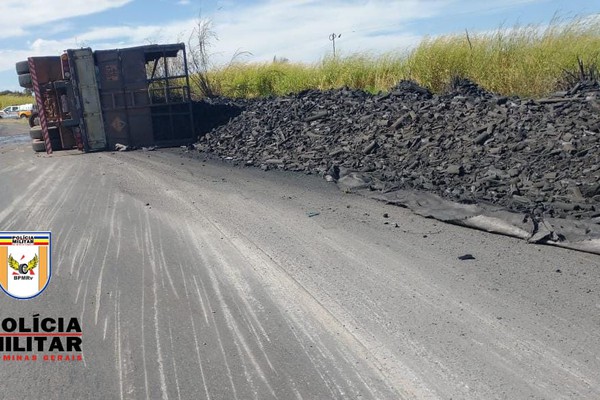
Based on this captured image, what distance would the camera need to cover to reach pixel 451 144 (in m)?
10.4

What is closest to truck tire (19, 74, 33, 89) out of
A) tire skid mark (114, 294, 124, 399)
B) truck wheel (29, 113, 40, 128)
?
truck wheel (29, 113, 40, 128)

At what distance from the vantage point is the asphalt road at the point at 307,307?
3.88m

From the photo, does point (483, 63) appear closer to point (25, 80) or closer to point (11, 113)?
point (25, 80)

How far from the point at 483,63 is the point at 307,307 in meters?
12.4

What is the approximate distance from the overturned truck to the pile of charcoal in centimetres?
231

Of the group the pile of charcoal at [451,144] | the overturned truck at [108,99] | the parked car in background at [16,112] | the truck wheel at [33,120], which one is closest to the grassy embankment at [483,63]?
the pile of charcoal at [451,144]

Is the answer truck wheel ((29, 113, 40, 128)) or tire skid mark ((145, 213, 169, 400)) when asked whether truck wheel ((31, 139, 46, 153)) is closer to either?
truck wheel ((29, 113, 40, 128))

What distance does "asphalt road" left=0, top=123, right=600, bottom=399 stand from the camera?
388 centimetres

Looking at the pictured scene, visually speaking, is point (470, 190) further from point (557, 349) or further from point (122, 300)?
point (122, 300)

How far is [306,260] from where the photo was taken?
6.32 meters

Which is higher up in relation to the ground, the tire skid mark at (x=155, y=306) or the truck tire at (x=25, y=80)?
the truck tire at (x=25, y=80)

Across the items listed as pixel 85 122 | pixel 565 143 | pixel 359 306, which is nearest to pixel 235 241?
pixel 359 306

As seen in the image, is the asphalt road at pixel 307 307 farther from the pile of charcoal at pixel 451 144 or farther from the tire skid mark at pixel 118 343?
the pile of charcoal at pixel 451 144

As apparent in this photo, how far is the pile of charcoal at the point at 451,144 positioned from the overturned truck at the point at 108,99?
2.31 m
